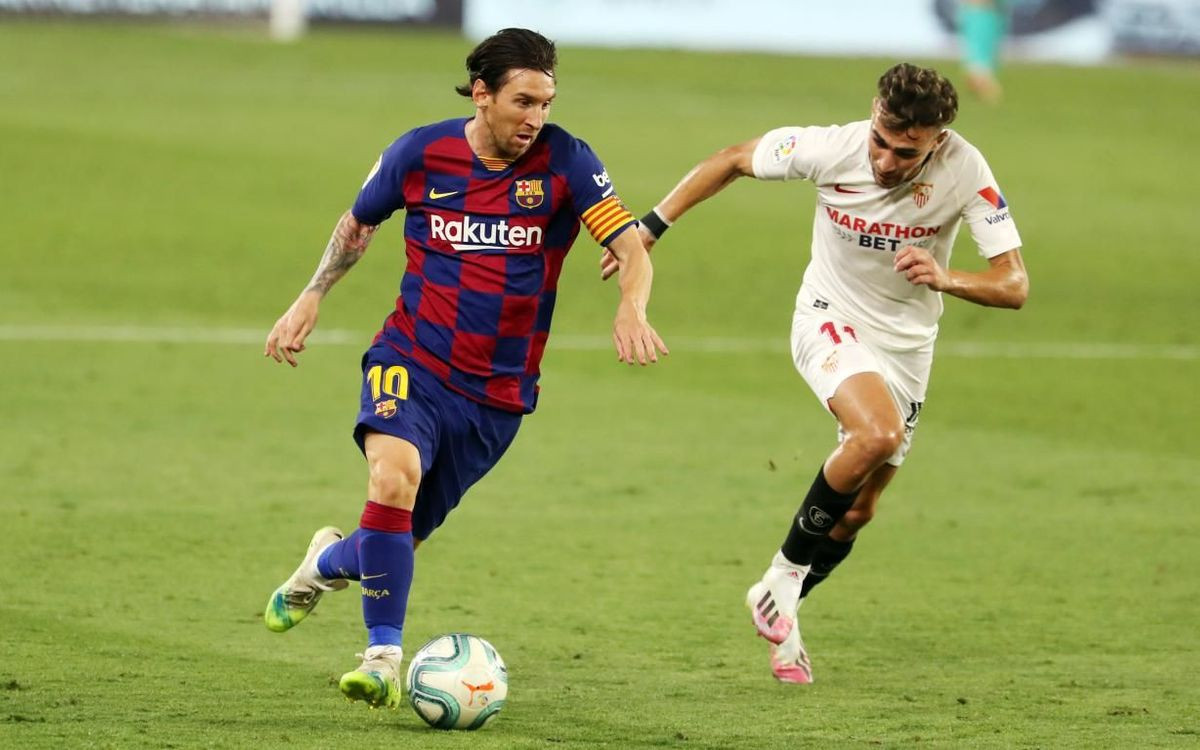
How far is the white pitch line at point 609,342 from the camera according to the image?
567 inches

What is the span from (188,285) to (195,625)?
30.5 ft

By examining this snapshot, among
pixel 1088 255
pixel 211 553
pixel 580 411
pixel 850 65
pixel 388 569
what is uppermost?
pixel 388 569

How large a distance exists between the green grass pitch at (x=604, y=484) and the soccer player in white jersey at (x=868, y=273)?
46cm

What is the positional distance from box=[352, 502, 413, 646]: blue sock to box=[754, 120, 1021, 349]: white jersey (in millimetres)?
2143

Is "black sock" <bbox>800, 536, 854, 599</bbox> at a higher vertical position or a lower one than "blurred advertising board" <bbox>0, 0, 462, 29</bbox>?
higher

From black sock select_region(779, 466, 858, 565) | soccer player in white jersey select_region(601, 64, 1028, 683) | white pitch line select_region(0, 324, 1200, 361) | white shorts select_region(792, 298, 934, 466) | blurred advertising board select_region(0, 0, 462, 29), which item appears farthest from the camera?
blurred advertising board select_region(0, 0, 462, 29)

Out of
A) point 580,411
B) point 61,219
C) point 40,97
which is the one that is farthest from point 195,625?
point 40,97

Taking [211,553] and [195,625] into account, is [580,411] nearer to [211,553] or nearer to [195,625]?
[211,553]

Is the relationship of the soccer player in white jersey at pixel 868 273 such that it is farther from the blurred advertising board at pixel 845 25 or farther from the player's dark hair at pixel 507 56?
the blurred advertising board at pixel 845 25

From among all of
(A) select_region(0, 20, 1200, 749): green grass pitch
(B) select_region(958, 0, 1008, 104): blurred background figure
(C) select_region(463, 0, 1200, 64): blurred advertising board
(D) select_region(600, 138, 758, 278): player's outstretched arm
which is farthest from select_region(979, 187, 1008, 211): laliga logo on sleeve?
(C) select_region(463, 0, 1200, 64): blurred advertising board

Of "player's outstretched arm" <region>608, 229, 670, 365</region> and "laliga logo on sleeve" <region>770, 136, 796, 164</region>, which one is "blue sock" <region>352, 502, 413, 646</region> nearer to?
"player's outstretched arm" <region>608, 229, 670, 365</region>

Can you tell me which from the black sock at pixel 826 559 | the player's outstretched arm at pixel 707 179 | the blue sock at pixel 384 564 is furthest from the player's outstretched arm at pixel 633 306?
the black sock at pixel 826 559

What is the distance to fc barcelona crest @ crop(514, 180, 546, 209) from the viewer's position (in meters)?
6.57

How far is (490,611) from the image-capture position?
798 centimetres
